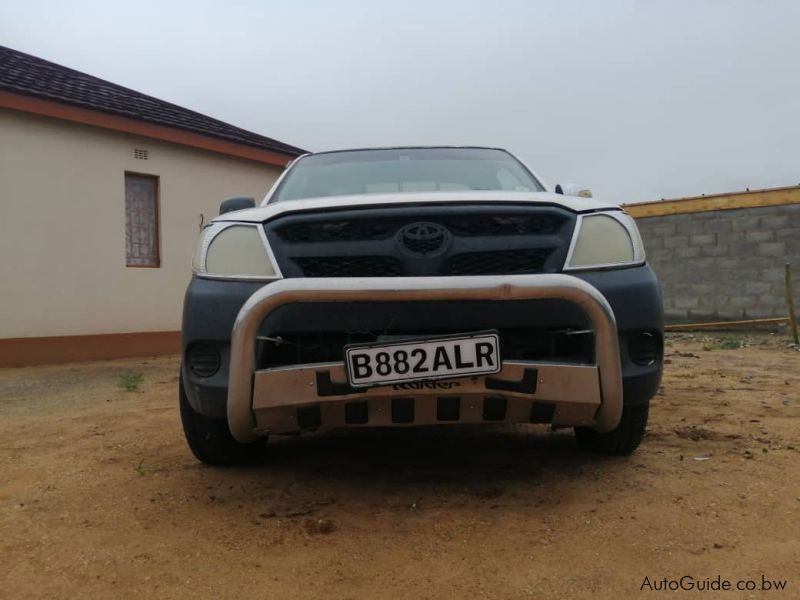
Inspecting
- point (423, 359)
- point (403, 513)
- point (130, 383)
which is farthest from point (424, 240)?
point (130, 383)

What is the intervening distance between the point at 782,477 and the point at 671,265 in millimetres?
9678

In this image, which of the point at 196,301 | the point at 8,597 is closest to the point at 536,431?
the point at 196,301

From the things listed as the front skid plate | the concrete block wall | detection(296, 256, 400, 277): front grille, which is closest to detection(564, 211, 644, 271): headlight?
the front skid plate

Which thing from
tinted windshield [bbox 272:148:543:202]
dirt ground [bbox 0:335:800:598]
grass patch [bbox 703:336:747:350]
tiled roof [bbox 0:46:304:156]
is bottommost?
grass patch [bbox 703:336:747:350]

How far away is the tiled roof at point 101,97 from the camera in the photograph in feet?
26.8

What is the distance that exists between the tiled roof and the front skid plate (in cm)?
681

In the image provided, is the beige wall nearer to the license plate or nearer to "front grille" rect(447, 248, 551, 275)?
the license plate

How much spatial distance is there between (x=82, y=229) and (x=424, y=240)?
7146 millimetres

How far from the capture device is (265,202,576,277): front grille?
2510 millimetres

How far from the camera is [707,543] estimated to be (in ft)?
7.17

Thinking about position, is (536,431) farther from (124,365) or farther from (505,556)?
(124,365)

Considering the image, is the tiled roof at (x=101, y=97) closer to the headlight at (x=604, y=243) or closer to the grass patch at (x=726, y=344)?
the grass patch at (x=726, y=344)

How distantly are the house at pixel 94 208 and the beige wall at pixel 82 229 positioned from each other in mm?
12

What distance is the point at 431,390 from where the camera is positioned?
2.45m
